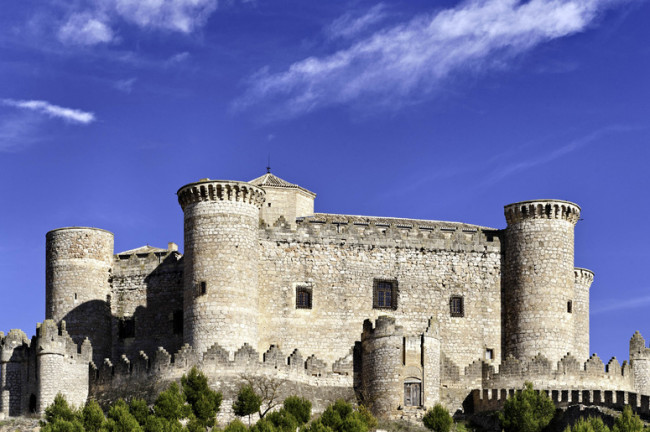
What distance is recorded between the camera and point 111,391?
210ft

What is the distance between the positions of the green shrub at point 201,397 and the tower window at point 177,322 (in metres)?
7.50

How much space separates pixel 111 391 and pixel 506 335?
19752mm

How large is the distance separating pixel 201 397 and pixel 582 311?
2358 centimetres

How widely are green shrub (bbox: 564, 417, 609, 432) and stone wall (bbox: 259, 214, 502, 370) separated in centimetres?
1251

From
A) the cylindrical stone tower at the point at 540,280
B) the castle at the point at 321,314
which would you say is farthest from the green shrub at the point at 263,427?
the cylindrical stone tower at the point at 540,280

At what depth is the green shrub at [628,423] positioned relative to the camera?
178ft

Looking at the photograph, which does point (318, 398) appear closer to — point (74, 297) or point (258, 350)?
point (258, 350)

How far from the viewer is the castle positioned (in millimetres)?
63250

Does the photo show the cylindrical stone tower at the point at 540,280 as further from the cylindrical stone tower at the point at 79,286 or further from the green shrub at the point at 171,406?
the cylindrical stone tower at the point at 79,286

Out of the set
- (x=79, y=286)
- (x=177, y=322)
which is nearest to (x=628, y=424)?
(x=177, y=322)

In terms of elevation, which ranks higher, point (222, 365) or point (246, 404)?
point (222, 365)

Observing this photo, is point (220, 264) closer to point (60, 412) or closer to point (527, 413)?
point (60, 412)

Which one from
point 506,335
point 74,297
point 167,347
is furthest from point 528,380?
point 74,297

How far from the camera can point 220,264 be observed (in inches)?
2554
